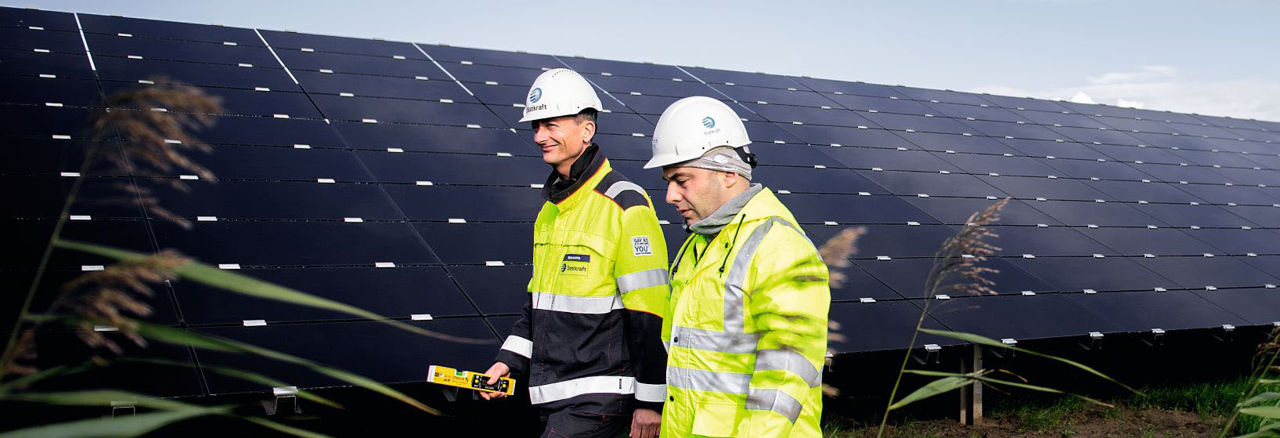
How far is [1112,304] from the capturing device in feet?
30.5

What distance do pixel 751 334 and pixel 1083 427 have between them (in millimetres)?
6556

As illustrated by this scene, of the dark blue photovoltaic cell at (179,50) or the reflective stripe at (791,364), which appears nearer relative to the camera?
the reflective stripe at (791,364)

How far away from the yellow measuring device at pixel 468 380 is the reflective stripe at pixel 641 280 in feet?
2.40

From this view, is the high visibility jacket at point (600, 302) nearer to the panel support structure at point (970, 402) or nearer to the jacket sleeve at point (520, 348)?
the jacket sleeve at point (520, 348)

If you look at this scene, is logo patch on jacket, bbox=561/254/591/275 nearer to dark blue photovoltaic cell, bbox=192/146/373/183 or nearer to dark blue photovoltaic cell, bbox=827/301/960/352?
dark blue photovoltaic cell, bbox=827/301/960/352

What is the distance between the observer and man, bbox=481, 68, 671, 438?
4164 millimetres

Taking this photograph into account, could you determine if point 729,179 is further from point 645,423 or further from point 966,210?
point 966,210

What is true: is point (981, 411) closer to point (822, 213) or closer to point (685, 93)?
point (822, 213)

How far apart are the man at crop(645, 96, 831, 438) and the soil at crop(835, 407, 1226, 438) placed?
14.4 feet

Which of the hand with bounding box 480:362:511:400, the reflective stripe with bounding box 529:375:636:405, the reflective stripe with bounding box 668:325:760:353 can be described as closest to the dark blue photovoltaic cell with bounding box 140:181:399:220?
the hand with bounding box 480:362:511:400

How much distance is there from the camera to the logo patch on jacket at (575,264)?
14.0ft

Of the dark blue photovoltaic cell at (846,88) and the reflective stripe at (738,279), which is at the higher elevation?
the reflective stripe at (738,279)

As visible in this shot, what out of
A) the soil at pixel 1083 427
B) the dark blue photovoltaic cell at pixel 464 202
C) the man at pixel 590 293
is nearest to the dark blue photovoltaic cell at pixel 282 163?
the dark blue photovoltaic cell at pixel 464 202

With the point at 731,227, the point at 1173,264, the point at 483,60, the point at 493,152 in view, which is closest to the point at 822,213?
the point at 493,152
